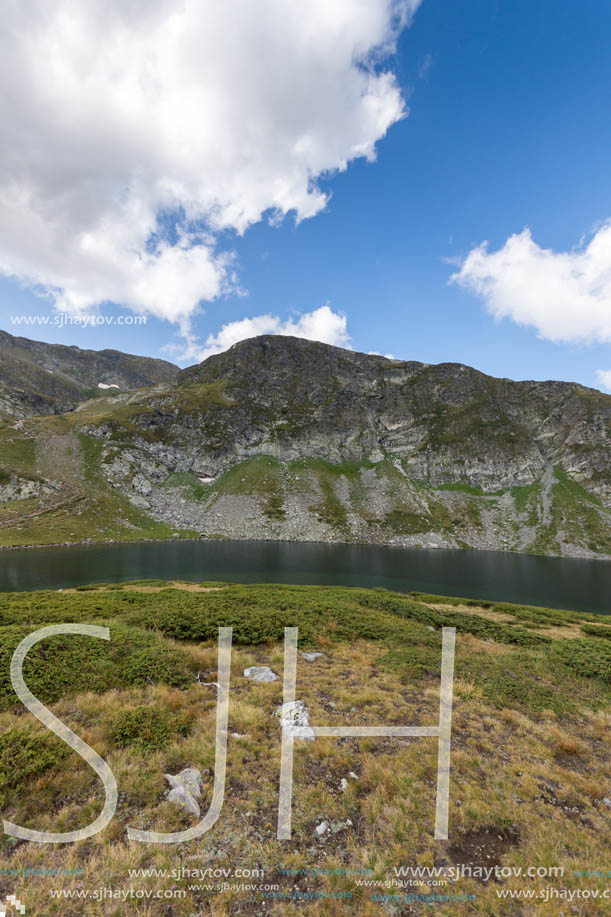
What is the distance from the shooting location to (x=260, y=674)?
12367mm

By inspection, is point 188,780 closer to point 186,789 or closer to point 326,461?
point 186,789

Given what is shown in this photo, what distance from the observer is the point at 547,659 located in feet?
55.9

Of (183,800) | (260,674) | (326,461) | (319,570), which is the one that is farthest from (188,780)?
(326,461)

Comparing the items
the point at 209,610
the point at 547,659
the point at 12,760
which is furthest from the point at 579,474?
the point at 12,760

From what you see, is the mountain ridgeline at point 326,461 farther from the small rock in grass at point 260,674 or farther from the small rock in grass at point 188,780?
the small rock in grass at point 188,780

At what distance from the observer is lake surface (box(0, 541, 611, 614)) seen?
4550 centimetres

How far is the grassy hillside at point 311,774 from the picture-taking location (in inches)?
206

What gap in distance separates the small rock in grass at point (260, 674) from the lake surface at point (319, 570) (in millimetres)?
35974

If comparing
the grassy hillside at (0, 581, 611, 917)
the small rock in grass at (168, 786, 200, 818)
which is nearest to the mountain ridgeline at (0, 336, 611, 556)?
the grassy hillside at (0, 581, 611, 917)

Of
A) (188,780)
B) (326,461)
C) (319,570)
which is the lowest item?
(319,570)

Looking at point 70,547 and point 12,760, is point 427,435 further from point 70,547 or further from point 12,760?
point 12,760

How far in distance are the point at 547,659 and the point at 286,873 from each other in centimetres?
1782

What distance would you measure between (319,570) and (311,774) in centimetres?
5166

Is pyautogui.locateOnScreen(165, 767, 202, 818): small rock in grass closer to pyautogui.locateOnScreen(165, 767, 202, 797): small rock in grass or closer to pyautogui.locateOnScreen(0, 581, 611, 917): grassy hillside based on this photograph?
pyautogui.locateOnScreen(165, 767, 202, 797): small rock in grass
